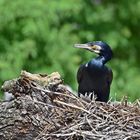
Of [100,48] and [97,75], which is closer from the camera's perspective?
[100,48]

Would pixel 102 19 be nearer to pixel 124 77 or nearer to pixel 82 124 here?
pixel 124 77

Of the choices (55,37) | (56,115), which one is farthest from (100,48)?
(55,37)

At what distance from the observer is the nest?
18.3ft

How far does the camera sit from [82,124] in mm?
5621

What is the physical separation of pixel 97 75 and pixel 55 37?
4051mm

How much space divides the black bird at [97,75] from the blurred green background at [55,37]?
3099 millimetres

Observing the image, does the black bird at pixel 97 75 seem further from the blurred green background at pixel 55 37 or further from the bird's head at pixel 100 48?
the blurred green background at pixel 55 37

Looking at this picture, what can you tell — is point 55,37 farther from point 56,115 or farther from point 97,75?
point 56,115

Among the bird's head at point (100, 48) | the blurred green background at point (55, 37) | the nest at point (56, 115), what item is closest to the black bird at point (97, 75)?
the bird's head at point (100, 48)

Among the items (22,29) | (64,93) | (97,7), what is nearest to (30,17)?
(22,29)

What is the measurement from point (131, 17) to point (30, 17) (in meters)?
2.05

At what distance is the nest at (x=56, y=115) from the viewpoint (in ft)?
18.3

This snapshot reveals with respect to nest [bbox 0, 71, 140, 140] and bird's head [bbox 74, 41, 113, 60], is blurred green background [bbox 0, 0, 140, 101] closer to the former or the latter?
bird's head [bbox 74, 41, 113, 60]

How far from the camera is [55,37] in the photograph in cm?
1099
